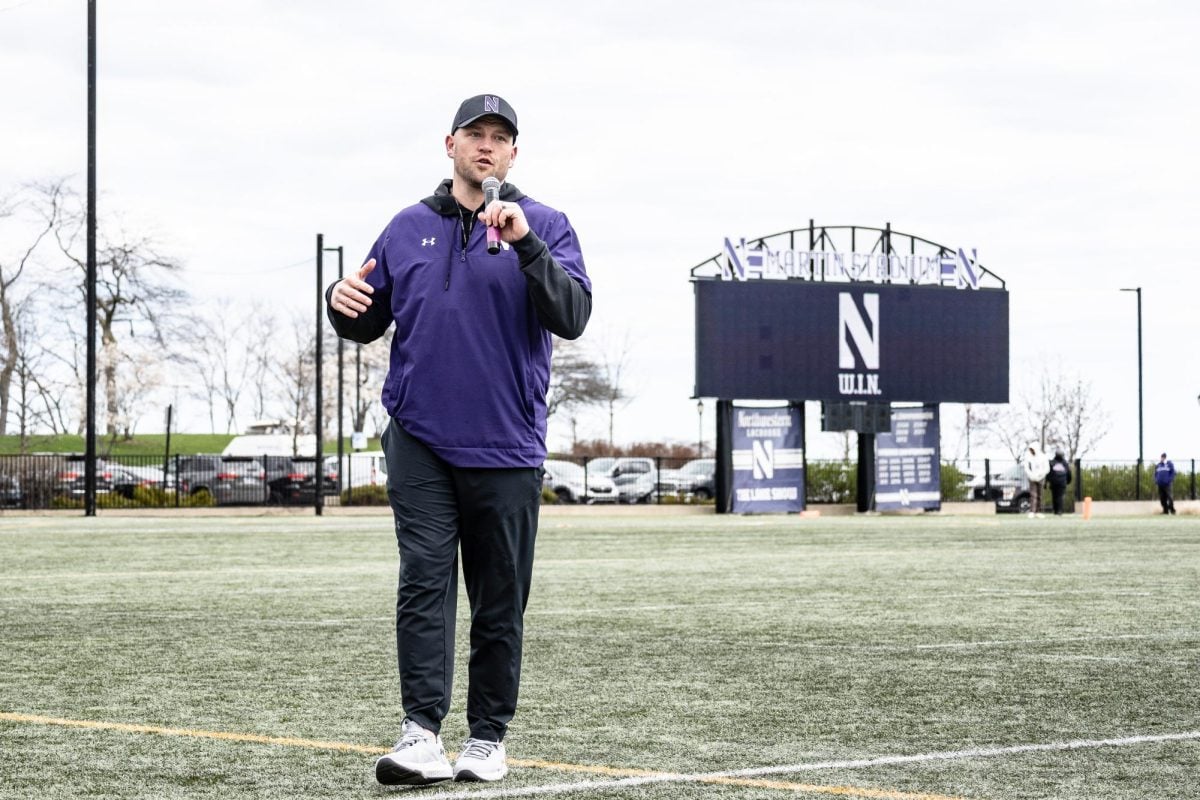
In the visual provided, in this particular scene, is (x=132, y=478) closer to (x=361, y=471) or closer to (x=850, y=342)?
(x=361, y=471)

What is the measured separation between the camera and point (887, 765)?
5.31 metres

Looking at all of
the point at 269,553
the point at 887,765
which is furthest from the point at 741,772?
the point at 269,553

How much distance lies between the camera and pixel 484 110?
5.12 m

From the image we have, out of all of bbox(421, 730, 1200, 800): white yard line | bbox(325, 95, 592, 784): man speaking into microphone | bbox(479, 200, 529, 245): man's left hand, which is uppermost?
bbox(479, 200, 529, 245): man's left hand

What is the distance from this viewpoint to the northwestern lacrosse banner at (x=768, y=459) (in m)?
45.2

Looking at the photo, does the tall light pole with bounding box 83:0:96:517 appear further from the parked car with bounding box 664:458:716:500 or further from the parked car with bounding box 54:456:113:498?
the parked car with bounding box 664:458:716:500

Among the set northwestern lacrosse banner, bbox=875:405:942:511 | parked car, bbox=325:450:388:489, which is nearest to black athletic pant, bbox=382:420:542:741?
northwestern lacrosse banner, bbox=875:405:942:511

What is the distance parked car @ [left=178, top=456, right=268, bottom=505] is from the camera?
49.4 meters

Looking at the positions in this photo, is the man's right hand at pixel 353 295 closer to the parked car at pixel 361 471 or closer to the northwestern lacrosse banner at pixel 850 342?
the northwestern lacrosse banner at pixel 850 342

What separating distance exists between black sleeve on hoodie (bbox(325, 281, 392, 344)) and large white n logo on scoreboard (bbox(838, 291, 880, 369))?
135 feet

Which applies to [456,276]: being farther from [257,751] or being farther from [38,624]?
[38,624]

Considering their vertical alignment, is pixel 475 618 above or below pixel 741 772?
above

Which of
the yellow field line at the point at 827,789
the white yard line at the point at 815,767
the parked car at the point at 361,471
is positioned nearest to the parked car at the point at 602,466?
the parked car at the point at 361,471

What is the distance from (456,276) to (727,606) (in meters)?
7.51
